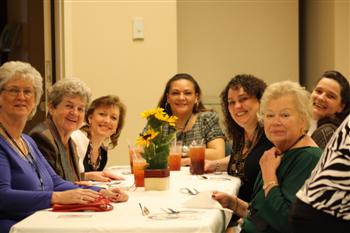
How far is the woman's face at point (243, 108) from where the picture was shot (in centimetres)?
291

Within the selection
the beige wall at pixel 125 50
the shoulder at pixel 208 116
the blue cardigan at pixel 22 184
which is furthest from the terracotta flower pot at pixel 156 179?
the beige wall at pixel 125 50

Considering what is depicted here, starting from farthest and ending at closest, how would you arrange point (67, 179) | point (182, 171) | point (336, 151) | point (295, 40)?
point (295, 40)
point (182, 171)
point (67, 179)
point (336, 151)

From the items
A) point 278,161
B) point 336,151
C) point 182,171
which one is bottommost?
point 182,171

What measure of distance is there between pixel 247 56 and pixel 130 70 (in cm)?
126

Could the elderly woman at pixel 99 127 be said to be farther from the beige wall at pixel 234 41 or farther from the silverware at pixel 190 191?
the beige wall at pixel 234 41

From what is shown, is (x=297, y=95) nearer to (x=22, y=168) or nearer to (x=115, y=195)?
(x=115, y=195)

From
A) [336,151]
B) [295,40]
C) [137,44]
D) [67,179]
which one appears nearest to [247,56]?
[295,40]

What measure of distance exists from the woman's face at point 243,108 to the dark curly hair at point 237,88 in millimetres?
23

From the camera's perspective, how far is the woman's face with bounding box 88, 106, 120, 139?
11.3 feet

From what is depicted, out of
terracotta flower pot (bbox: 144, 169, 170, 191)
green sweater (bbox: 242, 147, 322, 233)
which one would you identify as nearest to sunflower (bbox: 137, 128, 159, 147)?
terracotta flower pot (bbox: 144, 169, 170, 191)

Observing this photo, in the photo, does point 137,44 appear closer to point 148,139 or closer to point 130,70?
point 130,70

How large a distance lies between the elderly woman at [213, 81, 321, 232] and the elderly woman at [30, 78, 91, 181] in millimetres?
892

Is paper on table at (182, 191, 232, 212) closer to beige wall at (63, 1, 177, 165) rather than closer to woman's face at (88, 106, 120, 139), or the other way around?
woman's face at (88, 106, 120, 139)

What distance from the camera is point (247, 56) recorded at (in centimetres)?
508
